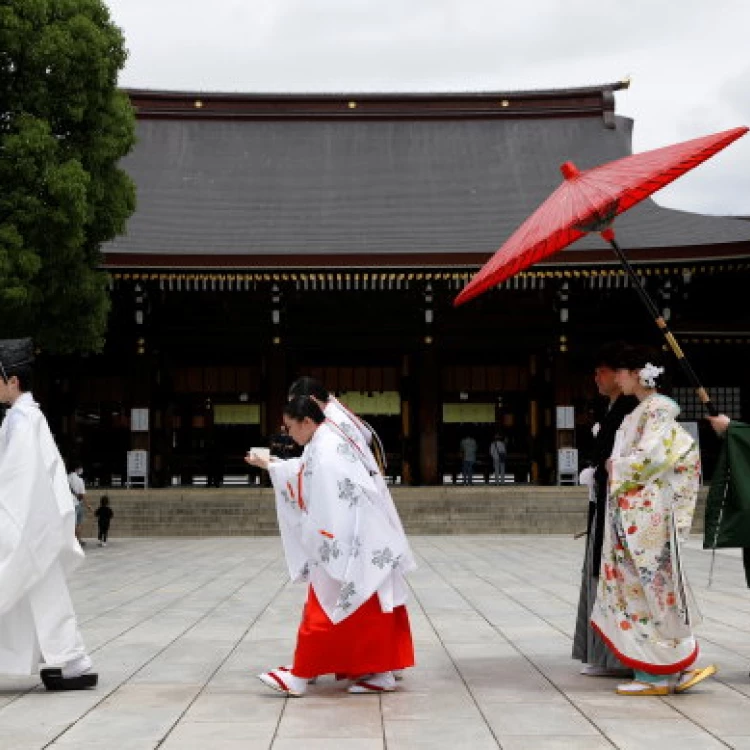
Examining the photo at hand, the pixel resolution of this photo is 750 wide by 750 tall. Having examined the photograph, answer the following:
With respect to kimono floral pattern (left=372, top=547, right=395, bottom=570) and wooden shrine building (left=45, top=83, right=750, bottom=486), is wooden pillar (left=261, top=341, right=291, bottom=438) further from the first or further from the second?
kimono floral pattern (left=372, top=547, right=395, bottom=570)

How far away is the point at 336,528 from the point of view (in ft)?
19.2

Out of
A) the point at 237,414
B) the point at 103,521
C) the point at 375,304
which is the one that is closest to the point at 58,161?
the point at 103,521

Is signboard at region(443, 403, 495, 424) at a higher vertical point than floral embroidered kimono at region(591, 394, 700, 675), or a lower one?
higher

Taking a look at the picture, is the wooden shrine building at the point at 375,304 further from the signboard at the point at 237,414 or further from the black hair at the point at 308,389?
the black hair at the point at 308,389

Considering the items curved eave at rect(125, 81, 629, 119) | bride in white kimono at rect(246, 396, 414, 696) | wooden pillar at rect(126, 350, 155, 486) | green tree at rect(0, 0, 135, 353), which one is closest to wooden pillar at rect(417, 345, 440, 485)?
wooden pillar at rect(126, 350, 155, 486)

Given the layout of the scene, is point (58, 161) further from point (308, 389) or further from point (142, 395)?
point (308, 389)

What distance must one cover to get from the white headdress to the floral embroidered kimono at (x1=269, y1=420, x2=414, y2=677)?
57.3 inches

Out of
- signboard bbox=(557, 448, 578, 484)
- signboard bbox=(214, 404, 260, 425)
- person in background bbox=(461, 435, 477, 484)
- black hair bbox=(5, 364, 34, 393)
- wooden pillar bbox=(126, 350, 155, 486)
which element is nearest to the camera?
black hair bbox=(5, 364, 34, 393)

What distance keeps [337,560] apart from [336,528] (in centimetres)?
15

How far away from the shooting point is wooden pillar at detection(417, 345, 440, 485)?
75.4 feet

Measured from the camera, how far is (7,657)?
574 cm

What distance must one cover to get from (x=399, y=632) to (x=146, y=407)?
16974 millimetres

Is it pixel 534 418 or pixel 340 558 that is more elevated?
pixel 534 418

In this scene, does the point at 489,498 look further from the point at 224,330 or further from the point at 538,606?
the point at 538,606
